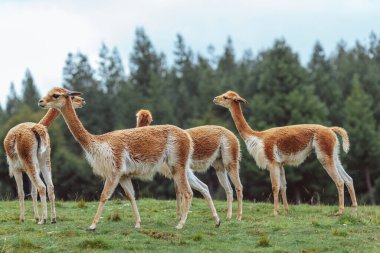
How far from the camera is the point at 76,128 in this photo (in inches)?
487

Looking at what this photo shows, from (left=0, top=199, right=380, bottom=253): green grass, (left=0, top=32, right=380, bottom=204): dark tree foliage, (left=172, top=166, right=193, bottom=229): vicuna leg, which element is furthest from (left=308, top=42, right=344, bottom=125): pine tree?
(left=172, top=166, right=193, bottom=229): vicuna leg

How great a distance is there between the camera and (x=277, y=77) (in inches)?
2168

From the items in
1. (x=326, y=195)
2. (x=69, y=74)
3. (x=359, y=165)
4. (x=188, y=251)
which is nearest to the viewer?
(x=188, y=251)

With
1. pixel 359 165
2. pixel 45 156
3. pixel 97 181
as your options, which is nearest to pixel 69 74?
pixel 97 181

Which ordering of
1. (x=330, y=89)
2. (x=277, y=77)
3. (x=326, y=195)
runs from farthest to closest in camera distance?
(x=330, y=89) < (x=277, y=77) < (x=326, y=195)

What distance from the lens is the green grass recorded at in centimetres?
1057

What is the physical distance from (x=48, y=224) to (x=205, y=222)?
10.7 ft

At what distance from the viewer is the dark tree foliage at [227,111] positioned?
48.2 meters

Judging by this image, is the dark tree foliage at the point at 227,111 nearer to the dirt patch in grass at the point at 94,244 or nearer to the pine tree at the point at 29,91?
the pine tree at the point at 29,91

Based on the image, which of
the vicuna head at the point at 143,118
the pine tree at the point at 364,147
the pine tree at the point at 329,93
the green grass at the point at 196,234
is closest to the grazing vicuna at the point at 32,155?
the green grass at the point at 196,234

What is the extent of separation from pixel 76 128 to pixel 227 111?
51.4m

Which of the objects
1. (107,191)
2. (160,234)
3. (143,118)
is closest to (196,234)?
(160,234)

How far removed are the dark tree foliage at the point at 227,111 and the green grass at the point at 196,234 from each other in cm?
1209

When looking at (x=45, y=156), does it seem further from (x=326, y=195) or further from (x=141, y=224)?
(x=326, y=195)
